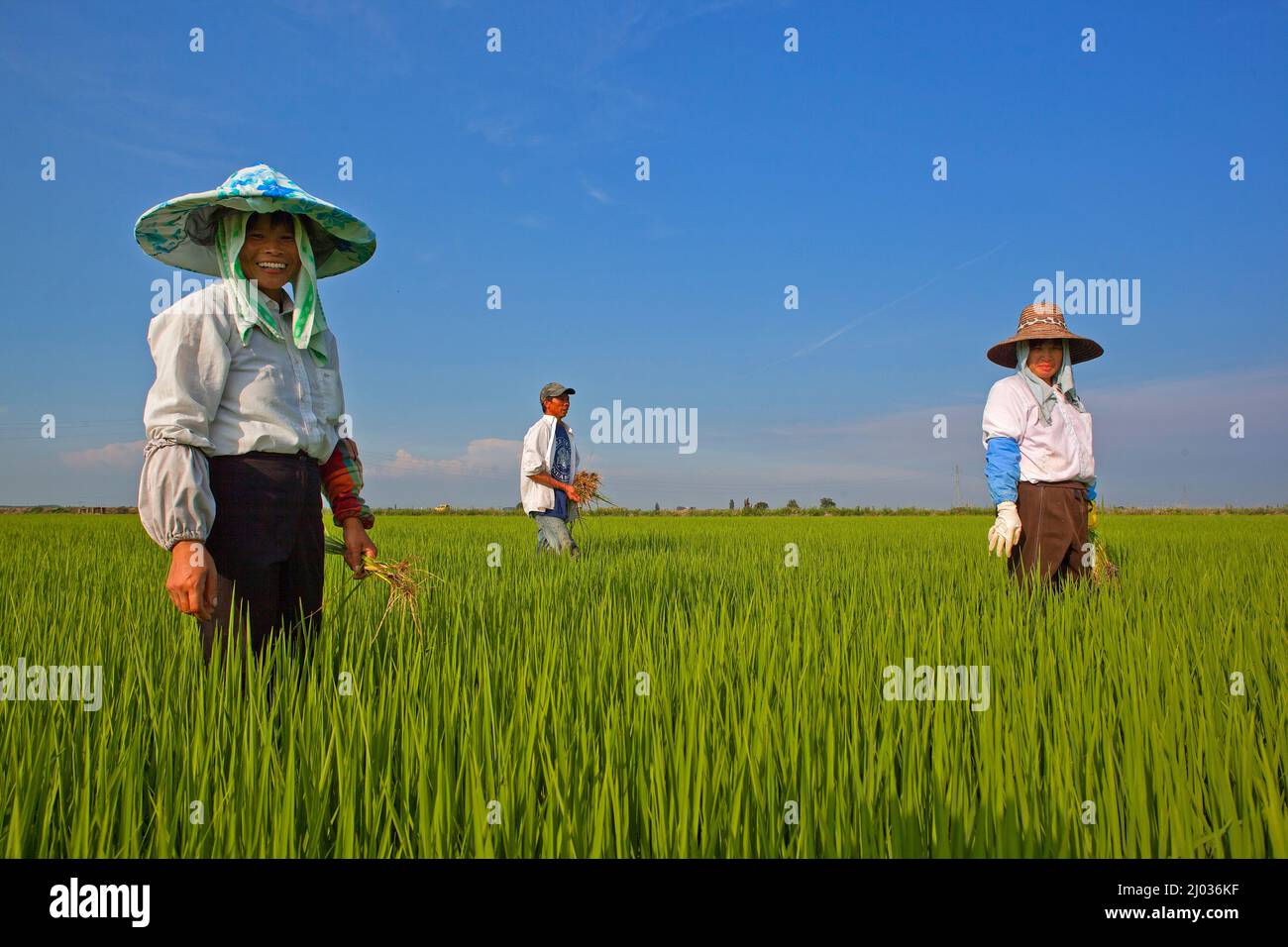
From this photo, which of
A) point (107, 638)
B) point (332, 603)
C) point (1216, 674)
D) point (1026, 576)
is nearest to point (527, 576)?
point (332, 603)

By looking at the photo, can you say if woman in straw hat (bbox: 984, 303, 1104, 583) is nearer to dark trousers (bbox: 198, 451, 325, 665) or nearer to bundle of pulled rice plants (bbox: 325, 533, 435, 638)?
bundle of pulled rice plants (bbox: 325, 533, 435, 638)

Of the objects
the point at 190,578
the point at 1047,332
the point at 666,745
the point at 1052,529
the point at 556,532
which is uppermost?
the point at 1047,332

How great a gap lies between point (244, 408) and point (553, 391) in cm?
402

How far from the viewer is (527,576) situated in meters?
4.88

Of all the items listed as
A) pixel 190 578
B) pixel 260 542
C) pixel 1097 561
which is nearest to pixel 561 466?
pixel 1097 561

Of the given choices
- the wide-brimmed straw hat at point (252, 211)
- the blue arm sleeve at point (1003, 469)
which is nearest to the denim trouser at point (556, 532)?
the blue arm sleeve at point (1003, 469)

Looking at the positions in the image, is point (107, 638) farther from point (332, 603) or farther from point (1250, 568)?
point (1250, 568)

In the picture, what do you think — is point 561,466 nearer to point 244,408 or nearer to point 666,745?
point 244,408

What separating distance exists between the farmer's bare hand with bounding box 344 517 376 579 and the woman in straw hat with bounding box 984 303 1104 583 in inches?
113

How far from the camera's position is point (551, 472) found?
231 inches
